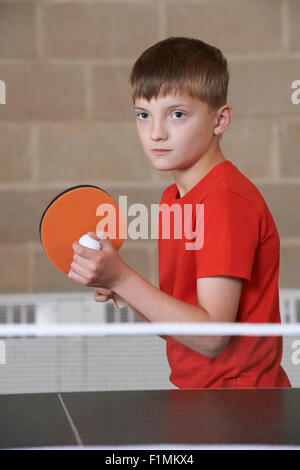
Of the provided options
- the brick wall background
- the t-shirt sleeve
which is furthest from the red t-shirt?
the brick wall background

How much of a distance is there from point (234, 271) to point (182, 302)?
1.7 inches

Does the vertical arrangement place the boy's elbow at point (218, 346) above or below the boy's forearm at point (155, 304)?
below

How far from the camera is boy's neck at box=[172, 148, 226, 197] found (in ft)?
1.99

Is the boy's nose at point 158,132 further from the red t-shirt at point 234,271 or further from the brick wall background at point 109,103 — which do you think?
the brick wall background at point 109,103

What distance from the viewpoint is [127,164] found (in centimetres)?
104

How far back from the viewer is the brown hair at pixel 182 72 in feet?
1.93

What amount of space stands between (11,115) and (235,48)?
1.01 ft

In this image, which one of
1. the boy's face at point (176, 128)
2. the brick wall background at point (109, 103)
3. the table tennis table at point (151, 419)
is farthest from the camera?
the brick wall background at point (109, 103)

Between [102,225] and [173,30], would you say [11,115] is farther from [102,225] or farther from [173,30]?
[102,225]

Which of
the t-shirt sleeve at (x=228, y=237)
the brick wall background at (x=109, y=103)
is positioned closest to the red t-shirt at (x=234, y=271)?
the t-shirt sleeve at (x=228, y=237)

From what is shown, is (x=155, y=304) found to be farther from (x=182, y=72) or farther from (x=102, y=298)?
(x=182, y=72)

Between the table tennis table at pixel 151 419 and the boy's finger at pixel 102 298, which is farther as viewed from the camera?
the boy's finger at pixel 102 298

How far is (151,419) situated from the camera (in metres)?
0.50

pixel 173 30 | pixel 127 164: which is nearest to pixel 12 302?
pixel 127 164
